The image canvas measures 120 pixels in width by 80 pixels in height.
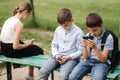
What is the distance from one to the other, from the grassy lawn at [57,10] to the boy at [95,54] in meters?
3.58

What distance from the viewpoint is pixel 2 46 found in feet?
19.1

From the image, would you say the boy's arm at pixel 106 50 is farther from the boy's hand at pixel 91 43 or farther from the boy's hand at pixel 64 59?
the boy's hand at pixel 64 59

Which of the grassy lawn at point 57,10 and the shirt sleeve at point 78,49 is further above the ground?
the shirt sleeve at point 78,49

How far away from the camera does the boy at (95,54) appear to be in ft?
15.4

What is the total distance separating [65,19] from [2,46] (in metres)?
1.29

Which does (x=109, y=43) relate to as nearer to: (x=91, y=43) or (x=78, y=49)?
(x=91, y=43)

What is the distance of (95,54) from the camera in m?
4.86

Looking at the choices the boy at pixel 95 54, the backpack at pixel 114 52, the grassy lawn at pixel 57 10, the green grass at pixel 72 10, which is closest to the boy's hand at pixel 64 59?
the boy at pixel 95 54

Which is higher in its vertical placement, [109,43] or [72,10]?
[109,43]

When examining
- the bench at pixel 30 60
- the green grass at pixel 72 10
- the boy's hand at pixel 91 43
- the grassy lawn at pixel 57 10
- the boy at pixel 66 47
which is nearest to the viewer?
the boy's hand at pixel 91 43

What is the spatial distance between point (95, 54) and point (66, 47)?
538 mm

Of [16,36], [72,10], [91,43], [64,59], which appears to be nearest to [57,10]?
[72,10]

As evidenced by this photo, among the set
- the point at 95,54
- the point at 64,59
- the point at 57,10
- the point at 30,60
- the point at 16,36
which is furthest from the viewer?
the point at 57,10

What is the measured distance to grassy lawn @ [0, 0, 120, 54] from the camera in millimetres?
10492
